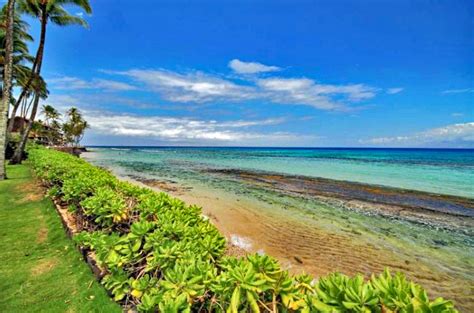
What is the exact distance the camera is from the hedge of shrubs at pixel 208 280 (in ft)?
4.58

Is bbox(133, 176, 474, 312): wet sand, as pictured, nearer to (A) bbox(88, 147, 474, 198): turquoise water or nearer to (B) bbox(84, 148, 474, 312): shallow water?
(B) bbox(84, 148, 474, 312): shallow water

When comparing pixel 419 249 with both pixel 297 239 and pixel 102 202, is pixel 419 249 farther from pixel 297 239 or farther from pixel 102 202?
pixel 102 202

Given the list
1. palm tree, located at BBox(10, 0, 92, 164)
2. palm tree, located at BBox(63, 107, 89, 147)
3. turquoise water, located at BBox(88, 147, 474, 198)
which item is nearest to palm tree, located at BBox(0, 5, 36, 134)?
palm tree, located at BBox(10, 0, 92, 164)

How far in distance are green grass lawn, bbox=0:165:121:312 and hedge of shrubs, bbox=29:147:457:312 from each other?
48cm

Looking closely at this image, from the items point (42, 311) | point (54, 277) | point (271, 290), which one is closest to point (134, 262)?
point (42, 311)

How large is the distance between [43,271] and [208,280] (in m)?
3.47

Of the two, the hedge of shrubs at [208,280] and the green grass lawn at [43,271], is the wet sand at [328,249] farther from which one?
the green grass lawn at [43,271]

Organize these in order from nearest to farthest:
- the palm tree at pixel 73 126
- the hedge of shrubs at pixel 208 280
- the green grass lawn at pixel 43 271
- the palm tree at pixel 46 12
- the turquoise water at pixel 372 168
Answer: the hedge of shrubs at pixel 208 280
the green grass lawn at pixel 43 271
the palm tree at pixel 46 12
the turquoise water at pixel 372 168
the palm tree at pixel 73 126

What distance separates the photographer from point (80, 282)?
3506mm

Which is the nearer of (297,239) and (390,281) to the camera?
(390,281)

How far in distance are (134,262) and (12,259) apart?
10.2 feet

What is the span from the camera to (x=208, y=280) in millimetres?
1919

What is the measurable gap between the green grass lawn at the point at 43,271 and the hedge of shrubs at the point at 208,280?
0.48m

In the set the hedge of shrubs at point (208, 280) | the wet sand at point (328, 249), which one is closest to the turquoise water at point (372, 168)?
the wet sand at point (328, 249)
